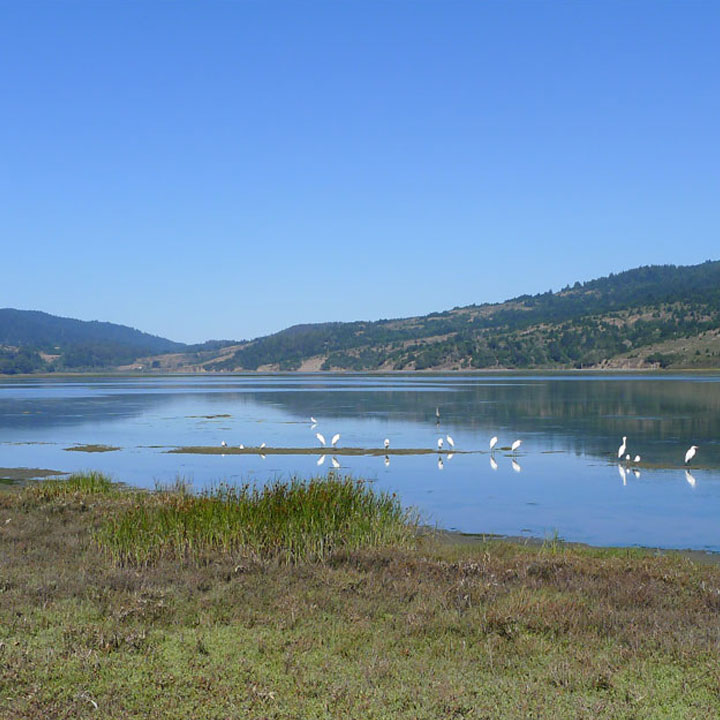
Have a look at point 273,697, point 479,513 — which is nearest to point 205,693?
point 273,697

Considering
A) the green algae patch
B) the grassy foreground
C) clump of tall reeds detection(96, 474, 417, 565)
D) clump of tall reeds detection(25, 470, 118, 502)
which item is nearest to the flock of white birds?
the green algae patch

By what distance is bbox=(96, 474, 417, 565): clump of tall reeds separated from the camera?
12652 mm

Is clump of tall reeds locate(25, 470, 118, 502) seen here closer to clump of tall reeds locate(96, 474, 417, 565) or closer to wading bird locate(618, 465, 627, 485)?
clump of tall reeds locate(96, 474, 417, 565)

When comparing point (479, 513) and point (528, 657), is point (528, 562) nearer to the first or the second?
point (528, 657)

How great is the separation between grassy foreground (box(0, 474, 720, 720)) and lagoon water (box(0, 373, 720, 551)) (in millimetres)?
5173

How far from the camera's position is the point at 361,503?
49.1ft

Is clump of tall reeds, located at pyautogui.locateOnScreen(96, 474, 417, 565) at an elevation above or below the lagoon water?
above

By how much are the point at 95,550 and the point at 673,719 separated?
9.07 meters

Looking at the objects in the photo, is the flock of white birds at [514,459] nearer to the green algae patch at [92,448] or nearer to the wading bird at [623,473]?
the wading bird at [623,473]

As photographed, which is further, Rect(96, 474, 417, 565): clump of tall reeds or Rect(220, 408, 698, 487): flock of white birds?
Rect(220, 408, 698, 487): flock of white birds

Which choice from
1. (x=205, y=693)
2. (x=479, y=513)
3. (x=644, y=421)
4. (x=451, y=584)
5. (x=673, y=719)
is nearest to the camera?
(x=673, y=719)

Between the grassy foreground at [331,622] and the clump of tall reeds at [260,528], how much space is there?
40 millimetres

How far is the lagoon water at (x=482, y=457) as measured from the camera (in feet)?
64.0

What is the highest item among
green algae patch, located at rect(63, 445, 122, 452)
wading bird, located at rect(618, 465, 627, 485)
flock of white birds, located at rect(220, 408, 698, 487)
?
green algae patch, located at rect(63, 445, 122, 452)
